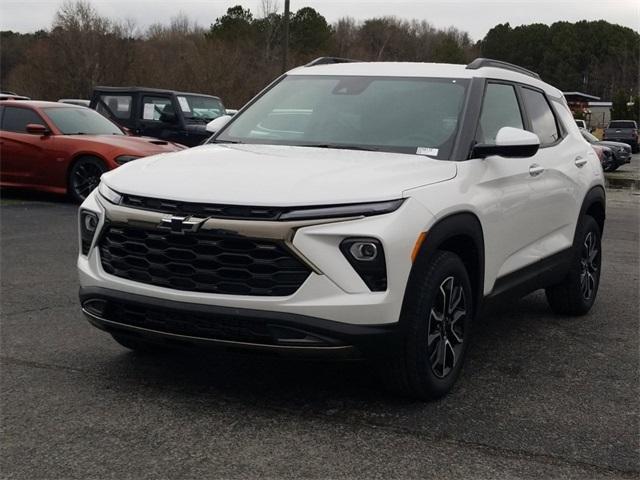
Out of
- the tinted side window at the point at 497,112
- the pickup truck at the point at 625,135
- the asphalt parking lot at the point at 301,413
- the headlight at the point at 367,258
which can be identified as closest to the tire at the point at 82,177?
the asphalt parking lot at the point at 301,413

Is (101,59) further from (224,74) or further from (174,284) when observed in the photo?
(174,284)

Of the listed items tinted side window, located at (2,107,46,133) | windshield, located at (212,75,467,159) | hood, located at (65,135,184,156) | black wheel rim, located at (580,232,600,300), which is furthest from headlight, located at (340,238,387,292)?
tinted side window, located at (2,107,46,133)

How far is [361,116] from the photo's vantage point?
4.95 m

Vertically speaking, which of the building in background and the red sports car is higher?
the red sports car

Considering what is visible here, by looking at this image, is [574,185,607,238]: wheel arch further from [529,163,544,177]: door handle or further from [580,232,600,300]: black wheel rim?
[529,163,544,177]: door handle

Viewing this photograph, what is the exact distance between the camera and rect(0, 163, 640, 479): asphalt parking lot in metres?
3.40

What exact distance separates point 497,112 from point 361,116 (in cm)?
87

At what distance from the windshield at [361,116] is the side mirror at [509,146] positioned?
169mm

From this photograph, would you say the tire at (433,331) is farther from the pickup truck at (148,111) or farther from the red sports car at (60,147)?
the pickup truck at (148,111)

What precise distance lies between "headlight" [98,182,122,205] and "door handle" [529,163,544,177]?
8.17ft

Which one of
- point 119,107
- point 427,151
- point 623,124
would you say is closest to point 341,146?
point 427,151

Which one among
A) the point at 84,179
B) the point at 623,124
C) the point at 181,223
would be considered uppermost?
the point at 181,223

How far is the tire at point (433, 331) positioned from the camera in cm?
385

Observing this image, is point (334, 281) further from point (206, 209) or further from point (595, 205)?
point (595, 205)
